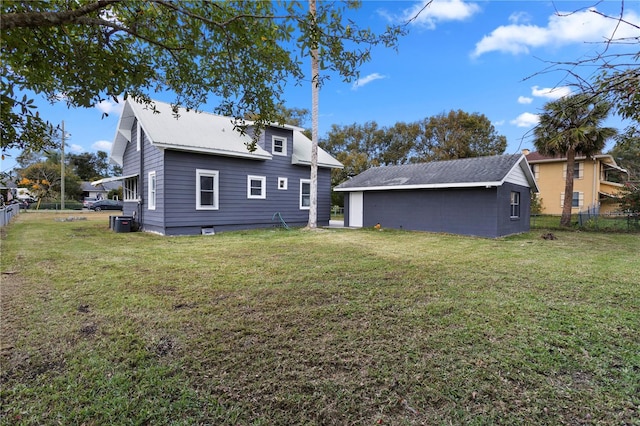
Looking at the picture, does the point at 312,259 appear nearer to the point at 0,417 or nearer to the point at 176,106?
the point at 176,106

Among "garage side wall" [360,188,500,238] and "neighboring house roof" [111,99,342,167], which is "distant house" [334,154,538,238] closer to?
"garage side wall" [360,188,500,238]

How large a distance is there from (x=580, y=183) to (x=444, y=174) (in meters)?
17.0

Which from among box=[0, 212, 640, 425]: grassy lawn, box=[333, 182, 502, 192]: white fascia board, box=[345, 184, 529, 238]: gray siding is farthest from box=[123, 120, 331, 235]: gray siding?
box=[0, 212, 640, 425]: grassy lawn

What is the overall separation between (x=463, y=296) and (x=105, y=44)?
4570mm

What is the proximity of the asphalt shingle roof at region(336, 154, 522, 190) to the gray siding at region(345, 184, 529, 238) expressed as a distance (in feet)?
1.40

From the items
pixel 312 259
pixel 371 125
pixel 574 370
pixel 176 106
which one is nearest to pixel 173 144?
pixel 312 259

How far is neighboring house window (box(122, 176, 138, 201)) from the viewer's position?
13.3m

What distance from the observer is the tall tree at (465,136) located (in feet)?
94.6

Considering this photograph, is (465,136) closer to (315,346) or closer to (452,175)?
(452,175)

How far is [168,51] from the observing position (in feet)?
8.05

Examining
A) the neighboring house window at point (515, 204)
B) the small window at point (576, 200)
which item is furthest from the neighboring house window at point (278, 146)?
the small window at point (576, 200)

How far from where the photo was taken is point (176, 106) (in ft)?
9.10

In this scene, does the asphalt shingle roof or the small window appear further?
the small window

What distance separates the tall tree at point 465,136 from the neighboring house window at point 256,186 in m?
21.0
